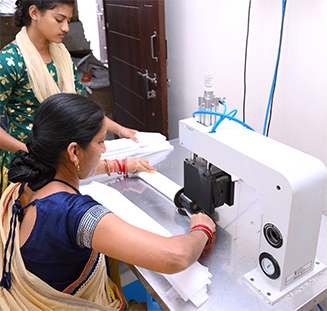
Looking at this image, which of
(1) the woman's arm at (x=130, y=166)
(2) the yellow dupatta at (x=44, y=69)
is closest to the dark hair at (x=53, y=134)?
(1) the woman's arm at (x=130, y=166)

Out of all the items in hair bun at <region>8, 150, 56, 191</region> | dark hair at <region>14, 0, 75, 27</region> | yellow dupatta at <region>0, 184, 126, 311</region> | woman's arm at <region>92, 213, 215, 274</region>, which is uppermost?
dark hair at <region>14, 0, 75, 27</region>

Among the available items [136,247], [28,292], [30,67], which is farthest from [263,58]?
[28,292]

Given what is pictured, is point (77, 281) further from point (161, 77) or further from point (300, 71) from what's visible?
point (161, 77)

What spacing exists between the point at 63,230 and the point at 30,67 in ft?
3.26

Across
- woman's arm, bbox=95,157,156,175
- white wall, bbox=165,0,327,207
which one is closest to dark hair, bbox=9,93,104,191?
woman's arm, bbox=95,157,156,175

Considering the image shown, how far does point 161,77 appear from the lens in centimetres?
236

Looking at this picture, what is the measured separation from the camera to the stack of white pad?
0.88 meters

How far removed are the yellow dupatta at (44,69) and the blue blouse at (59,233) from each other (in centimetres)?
88

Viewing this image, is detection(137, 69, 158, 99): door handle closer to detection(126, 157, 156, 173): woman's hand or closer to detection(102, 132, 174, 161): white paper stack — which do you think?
detection(102, 132, 174, 161): white paper stack

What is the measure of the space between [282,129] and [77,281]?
1.24 meters

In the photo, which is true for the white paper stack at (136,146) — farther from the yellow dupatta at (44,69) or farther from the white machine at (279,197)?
the white machine at (279,197)

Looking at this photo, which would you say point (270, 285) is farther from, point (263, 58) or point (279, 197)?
point (263, 58)

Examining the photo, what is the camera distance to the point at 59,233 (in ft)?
2.86

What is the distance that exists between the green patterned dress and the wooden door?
85cm
